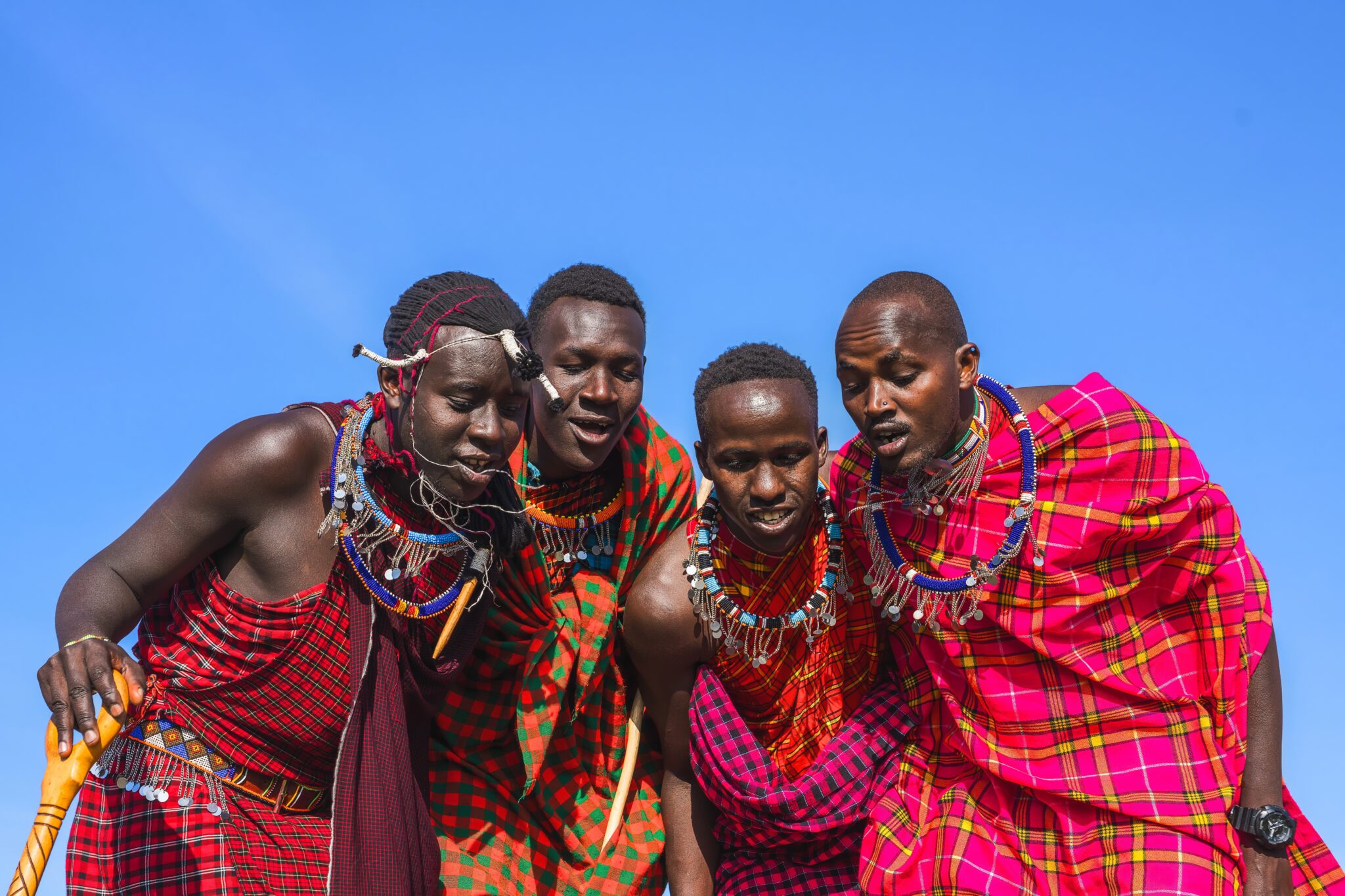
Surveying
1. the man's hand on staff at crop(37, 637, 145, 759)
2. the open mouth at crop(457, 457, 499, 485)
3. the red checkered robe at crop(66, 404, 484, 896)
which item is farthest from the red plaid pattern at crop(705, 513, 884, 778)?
the man's hand on staff at crop(37, 637, 145, 759)

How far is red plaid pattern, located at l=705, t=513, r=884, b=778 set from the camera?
5496 millimetres

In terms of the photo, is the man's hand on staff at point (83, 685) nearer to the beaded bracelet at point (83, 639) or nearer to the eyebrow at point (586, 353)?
the beaded bracelet at point (83, 639)

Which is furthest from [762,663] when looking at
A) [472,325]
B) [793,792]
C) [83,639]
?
[83,639]

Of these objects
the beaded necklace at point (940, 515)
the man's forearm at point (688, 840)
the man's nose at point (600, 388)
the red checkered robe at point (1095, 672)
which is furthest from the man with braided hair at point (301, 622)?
the red checkered robe at point (1095, 672)

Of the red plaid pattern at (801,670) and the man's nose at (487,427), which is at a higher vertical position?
the man's nose at (487,427)

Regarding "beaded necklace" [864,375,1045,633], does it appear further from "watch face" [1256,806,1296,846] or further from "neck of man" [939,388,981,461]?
"watch face" [1256,806,1296,846]

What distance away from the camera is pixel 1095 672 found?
4.94 metres

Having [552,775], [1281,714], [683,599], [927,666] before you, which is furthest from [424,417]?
[1281,714]

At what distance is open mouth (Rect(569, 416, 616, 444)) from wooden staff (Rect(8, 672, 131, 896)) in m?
2.09

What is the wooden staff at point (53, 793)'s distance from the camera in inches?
162

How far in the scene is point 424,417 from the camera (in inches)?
193

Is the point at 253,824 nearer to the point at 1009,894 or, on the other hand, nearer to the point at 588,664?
the point at 588,664

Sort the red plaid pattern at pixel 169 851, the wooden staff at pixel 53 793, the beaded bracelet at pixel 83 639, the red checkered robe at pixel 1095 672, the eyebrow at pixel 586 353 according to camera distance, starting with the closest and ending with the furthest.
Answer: the wooden staff at pixel 53 793 < the beaded bracelet at pixel 83 639 < the red plaid pattern at pixel 169 851 < the red checkered robe at pixel 1095 672 < the eyebrow at pixel 586 353

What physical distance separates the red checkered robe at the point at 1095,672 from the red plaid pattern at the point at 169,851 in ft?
7.47
